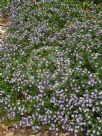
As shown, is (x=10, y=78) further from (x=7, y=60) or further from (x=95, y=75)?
(x=95, y=75)

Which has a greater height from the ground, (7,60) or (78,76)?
(78,76)

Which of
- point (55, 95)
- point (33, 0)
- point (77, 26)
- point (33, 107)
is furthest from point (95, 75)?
point (33, 0)

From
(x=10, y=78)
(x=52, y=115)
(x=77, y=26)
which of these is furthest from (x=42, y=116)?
(x=77, y=26)

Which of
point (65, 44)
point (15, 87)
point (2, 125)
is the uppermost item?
point (65, 44)

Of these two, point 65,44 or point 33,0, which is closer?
point 65,44

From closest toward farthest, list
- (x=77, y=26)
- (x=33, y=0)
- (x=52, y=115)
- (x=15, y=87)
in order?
(x=52, y=115) < (x=15, y=87) < (x=77, y=26) < (x=33, y=0)

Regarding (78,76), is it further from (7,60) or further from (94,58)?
(7,60)

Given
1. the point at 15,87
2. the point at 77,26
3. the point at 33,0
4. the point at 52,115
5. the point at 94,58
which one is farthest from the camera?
the point at 33,0
